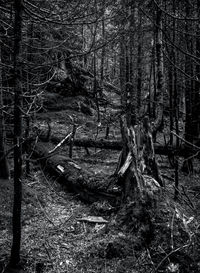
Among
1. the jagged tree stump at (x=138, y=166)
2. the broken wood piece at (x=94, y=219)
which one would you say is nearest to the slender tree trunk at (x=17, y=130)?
the broken wood piece at (x=94, y=219)

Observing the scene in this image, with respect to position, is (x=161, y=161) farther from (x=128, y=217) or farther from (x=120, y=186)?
(x=128, y=217)

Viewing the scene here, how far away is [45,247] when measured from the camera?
15.4ft

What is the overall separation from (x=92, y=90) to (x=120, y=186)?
1599cm

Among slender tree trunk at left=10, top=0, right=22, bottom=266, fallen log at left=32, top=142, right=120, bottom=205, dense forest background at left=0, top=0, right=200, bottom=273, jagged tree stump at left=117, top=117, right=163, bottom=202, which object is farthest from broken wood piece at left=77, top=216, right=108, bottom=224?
slender tree trunk at left=10, top=0, right=22, bottom=266

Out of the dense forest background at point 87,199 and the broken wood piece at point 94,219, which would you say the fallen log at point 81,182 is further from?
the broken wood piece at point 94,219

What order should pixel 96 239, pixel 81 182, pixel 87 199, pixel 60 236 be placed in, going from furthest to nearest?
pixel 81 182 < pixel 87 199 < pixel 60 236 < pixel 96 239

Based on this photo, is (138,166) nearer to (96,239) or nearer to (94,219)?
(94,219)

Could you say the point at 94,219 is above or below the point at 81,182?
below

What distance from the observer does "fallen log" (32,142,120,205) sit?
6367mm

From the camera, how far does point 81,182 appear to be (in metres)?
7.15

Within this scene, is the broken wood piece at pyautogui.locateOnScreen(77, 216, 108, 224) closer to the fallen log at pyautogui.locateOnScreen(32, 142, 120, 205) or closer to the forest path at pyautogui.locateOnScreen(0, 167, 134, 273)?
the forest path at pyautogui.locateOnScreen(0, 167, 134, 273)

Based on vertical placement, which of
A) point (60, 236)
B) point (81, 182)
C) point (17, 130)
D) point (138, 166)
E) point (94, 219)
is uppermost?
point (17, 130)

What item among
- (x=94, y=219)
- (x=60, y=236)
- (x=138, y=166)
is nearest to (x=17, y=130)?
(x=60, y=236)

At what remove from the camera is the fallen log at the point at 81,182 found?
6367mm
